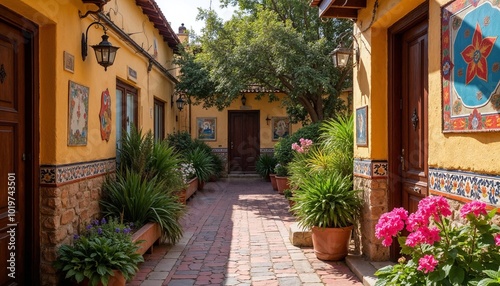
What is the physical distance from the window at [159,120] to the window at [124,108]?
2.64 m

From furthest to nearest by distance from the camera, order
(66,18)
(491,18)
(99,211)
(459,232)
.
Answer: (99,211), (66,18), (491,18), (459,232)

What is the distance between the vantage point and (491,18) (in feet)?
9.28

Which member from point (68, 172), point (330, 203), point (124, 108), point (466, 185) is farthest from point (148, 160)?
point (466, 185)

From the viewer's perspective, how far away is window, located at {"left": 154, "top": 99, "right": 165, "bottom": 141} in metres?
10.9

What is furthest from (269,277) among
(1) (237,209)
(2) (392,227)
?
(1) (237,209)

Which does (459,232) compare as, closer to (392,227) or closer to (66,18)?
(392,227)

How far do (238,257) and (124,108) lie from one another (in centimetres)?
335

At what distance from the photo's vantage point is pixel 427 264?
2.47 m

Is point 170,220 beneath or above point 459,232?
beneath

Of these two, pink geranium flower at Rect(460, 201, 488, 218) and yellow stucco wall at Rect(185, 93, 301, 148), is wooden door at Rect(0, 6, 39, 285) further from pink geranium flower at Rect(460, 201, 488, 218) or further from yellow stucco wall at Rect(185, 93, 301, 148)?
yellow stucco wall at Rect(185, 93, 301, 148)

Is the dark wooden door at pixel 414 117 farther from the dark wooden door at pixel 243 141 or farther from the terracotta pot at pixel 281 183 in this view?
the dark wooden door at pixel 243 141

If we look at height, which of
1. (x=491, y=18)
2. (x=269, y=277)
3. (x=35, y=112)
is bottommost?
(x=269, y=277)

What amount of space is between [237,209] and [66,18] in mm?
5715

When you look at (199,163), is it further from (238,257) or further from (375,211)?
(375,211)
